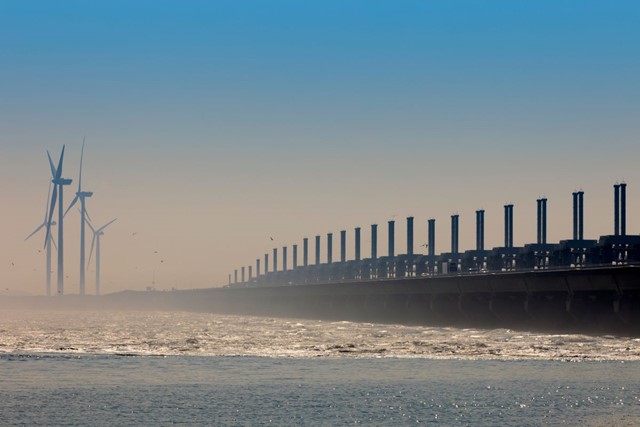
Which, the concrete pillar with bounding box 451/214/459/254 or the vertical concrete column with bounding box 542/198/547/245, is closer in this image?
the vertical concrete column with bounding box 542/198/547/245

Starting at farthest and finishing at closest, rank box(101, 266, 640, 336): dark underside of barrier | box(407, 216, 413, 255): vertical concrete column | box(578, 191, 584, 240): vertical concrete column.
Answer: box(407, 216, 413, 255): vertical concrete column < box(578, 191, 584, 240): vertical concrete column < box(101, 266, 640, 336): dark underside of barrier

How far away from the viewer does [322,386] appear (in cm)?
3859

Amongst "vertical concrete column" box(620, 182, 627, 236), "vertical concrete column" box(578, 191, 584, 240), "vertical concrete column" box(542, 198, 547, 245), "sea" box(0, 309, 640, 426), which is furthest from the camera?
"vertical concrete column" box(542, 198, 547, 245)

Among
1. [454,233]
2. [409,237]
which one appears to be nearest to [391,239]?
[409,237]

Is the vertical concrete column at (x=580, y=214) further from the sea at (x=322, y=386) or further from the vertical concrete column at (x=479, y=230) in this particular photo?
the sea at (x=322, y=386)

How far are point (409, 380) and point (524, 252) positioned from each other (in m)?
91.3

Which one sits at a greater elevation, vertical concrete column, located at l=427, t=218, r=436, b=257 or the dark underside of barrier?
vertical concrete column, located at l=427, t=218, r=436, b=257

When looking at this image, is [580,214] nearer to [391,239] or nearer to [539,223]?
[539,223]

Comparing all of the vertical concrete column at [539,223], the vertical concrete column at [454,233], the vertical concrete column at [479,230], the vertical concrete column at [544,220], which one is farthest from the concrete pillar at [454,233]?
the vertical concrete column at [544,220]

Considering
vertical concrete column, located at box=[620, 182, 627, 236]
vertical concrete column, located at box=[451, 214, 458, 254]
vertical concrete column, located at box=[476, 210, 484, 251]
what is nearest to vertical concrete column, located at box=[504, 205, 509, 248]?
vertical concrete column, located at box=[476, 210, 484, 251]

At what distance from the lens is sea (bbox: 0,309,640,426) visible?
30375 millimetres

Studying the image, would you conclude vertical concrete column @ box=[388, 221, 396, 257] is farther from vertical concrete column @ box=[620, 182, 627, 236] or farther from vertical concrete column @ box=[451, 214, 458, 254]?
vertical concrete column @ box=[620, 182, 627, 236]

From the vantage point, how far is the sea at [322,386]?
99.7 ft

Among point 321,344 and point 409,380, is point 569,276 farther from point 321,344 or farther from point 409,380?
point 409,380
